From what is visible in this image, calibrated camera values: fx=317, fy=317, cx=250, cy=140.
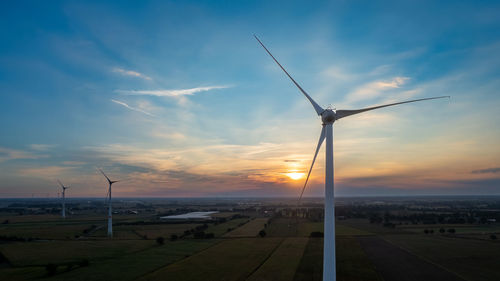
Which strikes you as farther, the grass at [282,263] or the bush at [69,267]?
the bush at [69,267]

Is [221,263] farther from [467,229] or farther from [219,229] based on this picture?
[467,229]

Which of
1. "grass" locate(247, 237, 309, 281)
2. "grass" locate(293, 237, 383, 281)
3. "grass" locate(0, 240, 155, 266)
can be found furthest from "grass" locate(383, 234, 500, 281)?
"grass" locate(0, 240, 155, 266)

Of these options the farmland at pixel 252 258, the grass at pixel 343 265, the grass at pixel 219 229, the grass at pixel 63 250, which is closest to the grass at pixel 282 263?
the farmland at pixel 252 258

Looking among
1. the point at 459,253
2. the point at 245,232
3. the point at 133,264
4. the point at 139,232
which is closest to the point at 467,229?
the point at 459,253

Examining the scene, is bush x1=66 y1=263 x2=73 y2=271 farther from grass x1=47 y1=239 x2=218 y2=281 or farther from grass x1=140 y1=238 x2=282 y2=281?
grass x1=140 y1=238 x2=282 y2=281

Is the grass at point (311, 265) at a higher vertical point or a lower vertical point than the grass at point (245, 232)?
higher

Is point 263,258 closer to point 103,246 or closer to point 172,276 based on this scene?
point 172,276

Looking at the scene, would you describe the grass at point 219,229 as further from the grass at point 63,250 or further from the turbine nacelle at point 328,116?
the turbine nacelle at point 328,116
